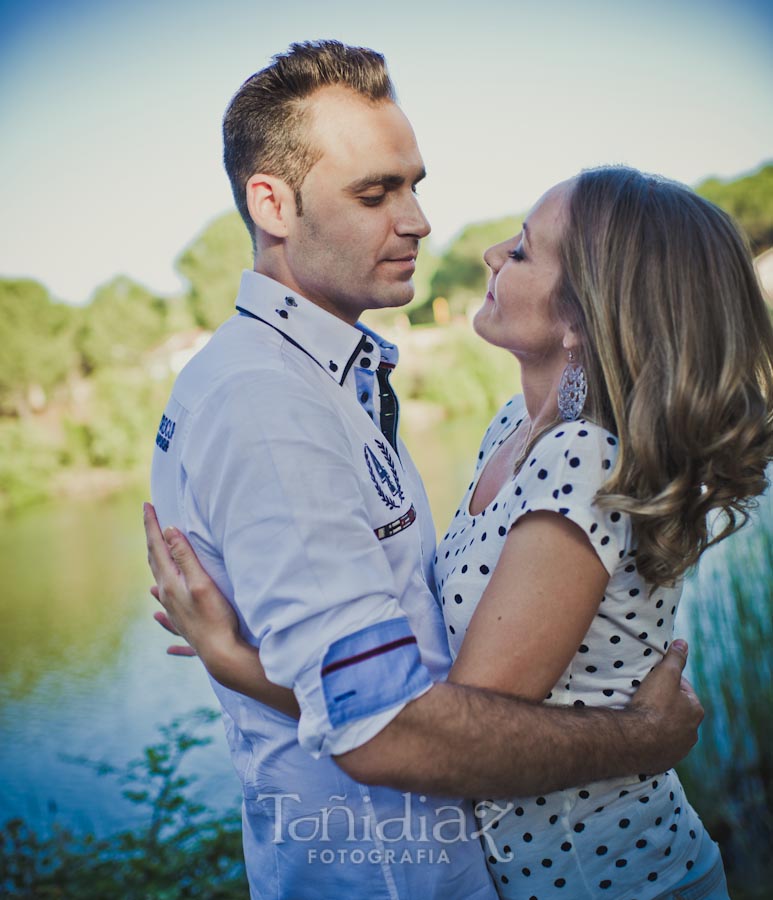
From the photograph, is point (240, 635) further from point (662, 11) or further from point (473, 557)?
point (662, 11)

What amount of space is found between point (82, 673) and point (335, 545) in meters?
4.95

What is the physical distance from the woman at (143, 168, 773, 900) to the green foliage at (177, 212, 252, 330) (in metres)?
12.8

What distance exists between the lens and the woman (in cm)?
123

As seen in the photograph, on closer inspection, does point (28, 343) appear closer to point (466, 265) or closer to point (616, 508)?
point (616, 508)

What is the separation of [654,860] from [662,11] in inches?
349

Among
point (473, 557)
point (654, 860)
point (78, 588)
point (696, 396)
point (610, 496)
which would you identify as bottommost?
point (78, 588)

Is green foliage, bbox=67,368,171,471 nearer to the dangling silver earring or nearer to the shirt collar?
the shirt collar

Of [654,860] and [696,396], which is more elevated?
[696,396]

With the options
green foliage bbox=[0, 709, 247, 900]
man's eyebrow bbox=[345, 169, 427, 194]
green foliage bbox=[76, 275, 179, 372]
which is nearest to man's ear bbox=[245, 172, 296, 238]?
man's eyebrow bbox=[345, 169, 427, 194]

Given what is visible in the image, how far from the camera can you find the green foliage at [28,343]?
962 cm

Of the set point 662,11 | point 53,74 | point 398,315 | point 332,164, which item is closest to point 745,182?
point 398,315

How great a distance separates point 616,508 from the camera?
1236 mm

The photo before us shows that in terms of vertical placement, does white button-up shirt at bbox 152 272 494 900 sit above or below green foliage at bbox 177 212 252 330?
below

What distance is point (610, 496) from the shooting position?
1240 millimetres
